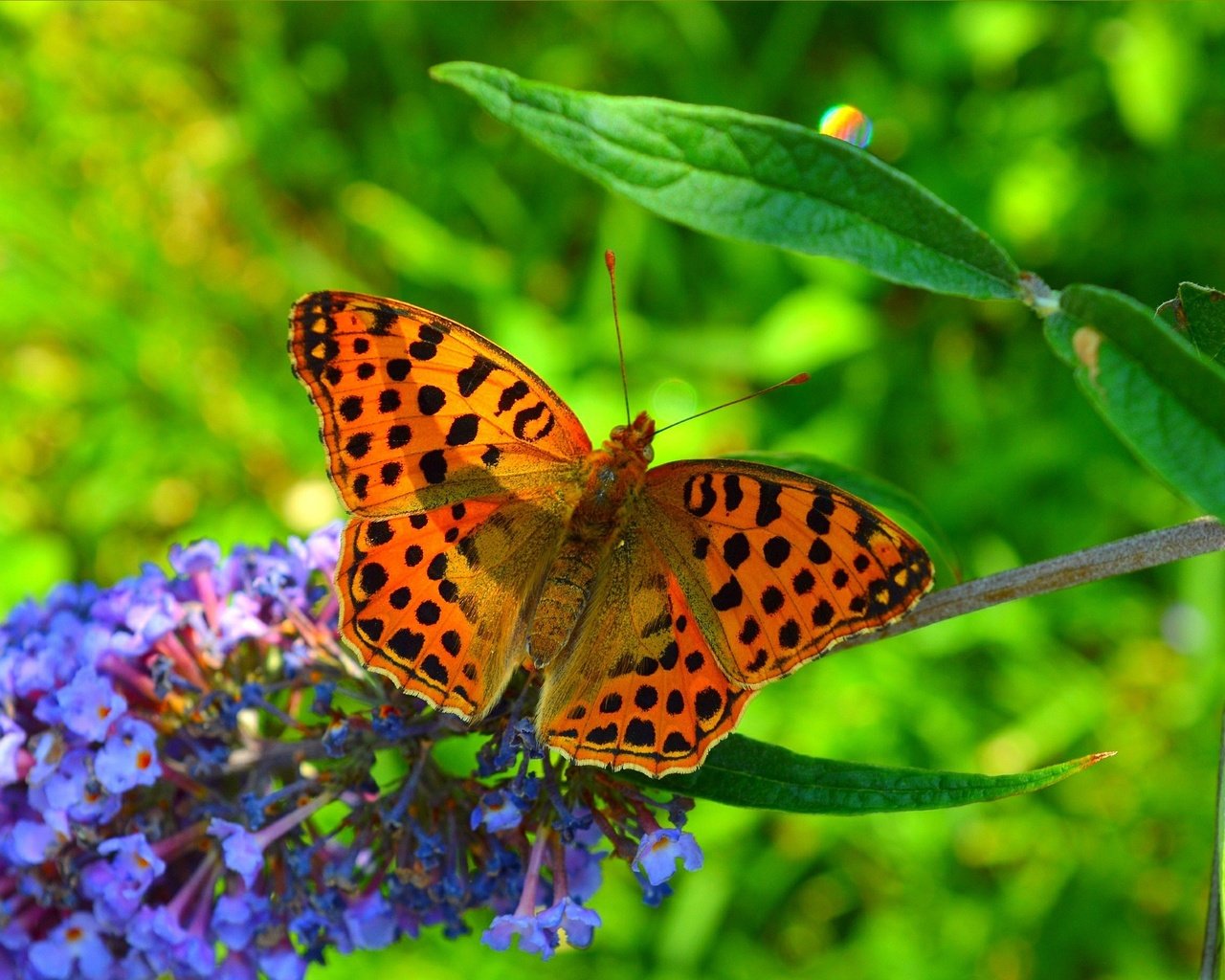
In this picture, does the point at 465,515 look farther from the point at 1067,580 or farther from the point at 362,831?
the point at 1067,580

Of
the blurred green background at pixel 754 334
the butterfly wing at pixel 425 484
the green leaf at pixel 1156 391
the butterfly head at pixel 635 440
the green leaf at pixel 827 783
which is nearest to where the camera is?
the green leaf at pixel 1156 391

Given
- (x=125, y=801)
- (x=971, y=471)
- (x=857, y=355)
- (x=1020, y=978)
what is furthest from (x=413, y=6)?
(x=1020, y=978)

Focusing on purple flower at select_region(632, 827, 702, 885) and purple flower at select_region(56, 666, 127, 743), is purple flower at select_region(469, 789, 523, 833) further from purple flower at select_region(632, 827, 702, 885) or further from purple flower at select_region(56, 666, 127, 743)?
purple flower at select_region(56, 666, 127, 743)

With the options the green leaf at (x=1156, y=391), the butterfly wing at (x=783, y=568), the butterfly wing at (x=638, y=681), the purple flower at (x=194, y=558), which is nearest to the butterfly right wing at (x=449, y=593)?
the butterfly wing at (x=638, y=681)

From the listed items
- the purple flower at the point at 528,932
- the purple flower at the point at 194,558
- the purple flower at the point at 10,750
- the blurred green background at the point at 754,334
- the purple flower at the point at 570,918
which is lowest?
the purple flower at the point at 528,932

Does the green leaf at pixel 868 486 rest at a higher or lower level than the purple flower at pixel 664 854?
higher

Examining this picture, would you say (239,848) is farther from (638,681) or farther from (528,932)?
(638,681)

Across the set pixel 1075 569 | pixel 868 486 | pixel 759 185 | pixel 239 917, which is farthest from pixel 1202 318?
pixel 239 917

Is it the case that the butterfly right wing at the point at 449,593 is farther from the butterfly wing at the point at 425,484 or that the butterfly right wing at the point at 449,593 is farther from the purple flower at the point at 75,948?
the purple flower at the point at 75,948
